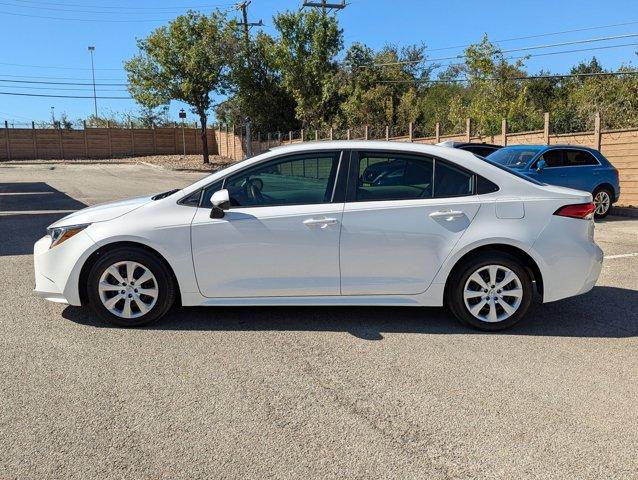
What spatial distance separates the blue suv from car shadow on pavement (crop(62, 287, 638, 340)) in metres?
6.92

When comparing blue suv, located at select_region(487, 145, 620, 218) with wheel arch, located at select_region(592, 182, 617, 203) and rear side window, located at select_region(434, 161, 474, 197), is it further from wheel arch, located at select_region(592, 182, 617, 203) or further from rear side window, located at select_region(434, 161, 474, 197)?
rear side window, located at select_region(434, 161, 474, 197)

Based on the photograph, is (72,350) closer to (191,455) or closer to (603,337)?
(191,455)

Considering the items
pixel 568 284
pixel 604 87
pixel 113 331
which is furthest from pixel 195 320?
pixel 604 87

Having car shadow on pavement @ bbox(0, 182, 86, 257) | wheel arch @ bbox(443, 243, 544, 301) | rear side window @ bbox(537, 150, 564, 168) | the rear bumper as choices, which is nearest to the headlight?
wheel arch @ bbox(443, 243, 544, 301)

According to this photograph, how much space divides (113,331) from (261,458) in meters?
2.45

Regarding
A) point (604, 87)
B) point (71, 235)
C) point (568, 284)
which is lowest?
point (568, 284)

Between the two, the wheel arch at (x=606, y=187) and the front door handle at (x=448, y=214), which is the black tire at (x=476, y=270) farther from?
the wheel arch at (x=606, y=187)

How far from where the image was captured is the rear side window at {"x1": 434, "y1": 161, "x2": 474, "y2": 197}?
5047 mm

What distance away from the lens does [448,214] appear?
4.94 metres

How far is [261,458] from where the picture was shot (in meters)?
3.04

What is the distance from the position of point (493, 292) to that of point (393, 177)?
1.33 metres

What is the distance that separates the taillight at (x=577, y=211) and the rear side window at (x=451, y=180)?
2.61 feet

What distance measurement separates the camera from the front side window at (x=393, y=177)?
502 cm

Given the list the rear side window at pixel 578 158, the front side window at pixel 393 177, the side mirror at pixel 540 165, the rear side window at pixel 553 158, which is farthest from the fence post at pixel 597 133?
the front side window at pixel 393 177
